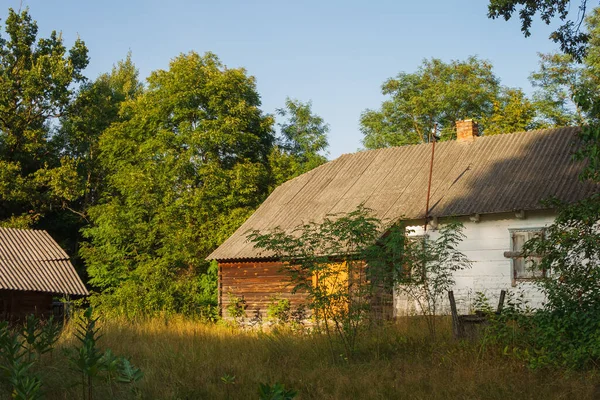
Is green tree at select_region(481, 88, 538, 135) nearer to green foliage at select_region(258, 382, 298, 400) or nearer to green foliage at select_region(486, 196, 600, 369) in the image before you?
green foliage at select_region(486, 196, 600, 369)

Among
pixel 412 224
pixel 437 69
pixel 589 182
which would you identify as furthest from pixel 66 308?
pixel 437 69

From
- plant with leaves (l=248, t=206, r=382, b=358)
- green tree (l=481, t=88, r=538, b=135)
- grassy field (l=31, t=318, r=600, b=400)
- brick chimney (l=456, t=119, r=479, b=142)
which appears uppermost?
green tree (l=481, t=88, r=538, b=135)

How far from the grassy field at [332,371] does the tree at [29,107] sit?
1929 centimetres

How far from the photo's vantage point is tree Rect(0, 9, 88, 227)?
32094 millimetres

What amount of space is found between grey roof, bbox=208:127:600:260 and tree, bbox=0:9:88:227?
39.1 feet

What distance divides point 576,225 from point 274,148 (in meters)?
24.4

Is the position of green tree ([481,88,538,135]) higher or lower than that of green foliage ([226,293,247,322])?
higher

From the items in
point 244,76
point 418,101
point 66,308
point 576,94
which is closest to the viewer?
point 576,94

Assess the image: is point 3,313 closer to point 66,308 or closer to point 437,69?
point 66,308

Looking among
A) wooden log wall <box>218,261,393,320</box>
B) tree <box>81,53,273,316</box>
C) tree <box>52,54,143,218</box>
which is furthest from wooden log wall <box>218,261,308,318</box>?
tree <box>52,54,143,218</box>

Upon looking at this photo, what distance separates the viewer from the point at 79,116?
114 ft

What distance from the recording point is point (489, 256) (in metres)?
19.1

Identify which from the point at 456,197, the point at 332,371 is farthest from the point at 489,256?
the point at 332,371

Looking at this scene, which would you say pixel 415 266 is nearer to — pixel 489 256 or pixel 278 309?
pixel 489 256
